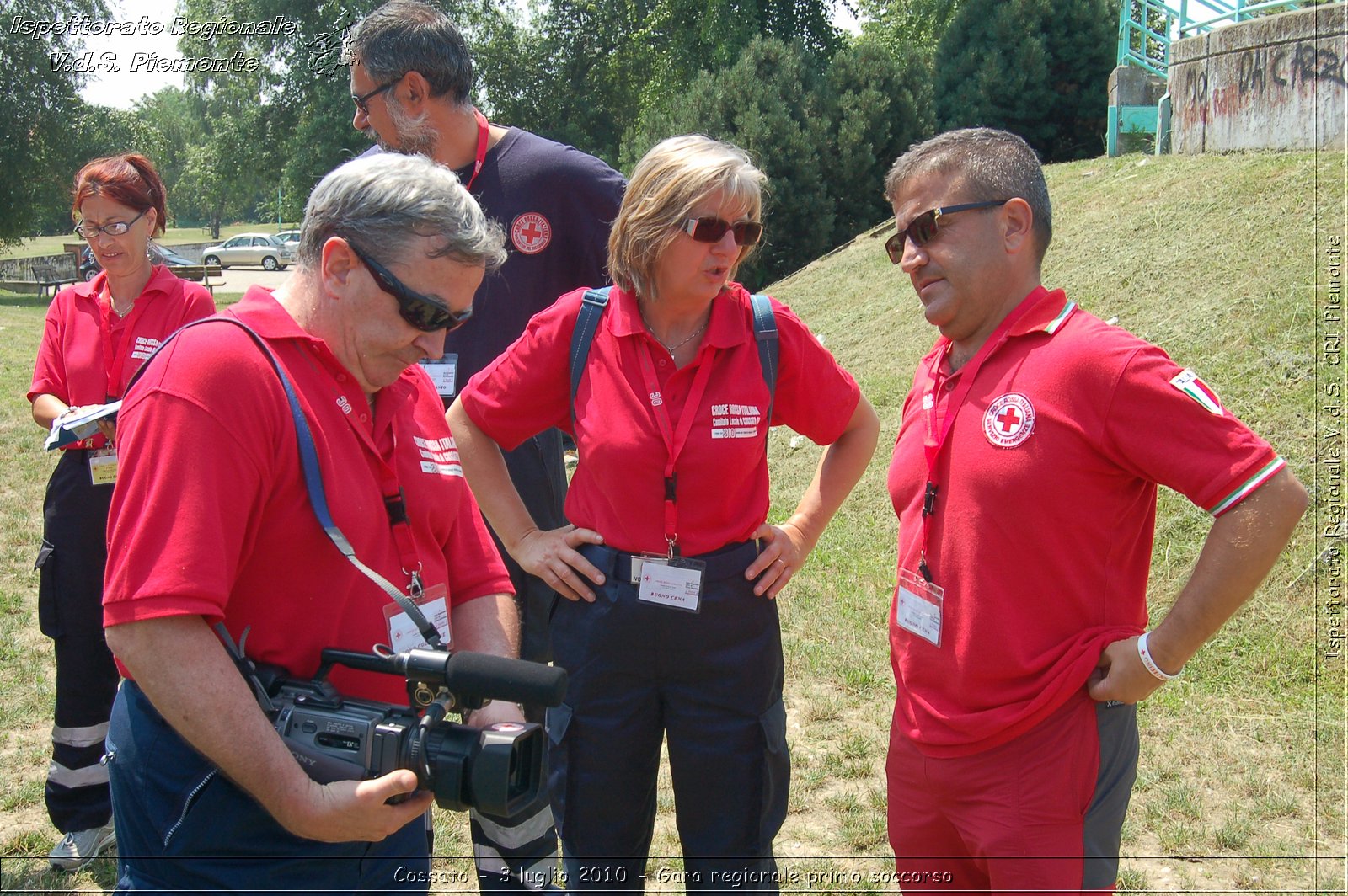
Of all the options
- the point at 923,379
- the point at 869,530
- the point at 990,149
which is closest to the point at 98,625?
the point at 923,379

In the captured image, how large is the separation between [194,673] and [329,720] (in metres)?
0.24

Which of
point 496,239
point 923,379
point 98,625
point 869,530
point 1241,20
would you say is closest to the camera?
point 496,239

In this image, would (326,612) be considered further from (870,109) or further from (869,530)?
(870,109)

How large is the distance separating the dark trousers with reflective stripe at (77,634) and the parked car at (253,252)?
152ft

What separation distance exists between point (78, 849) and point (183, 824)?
108 inches

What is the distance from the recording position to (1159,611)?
538 centimetres

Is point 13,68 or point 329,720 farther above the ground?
point 13,68

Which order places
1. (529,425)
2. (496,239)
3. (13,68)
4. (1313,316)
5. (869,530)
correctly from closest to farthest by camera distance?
(496,239)
(529,425)
(1313,316)
(869,530)
(13,68)

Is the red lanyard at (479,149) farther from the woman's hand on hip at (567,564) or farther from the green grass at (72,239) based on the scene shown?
the green grass at (72,239)

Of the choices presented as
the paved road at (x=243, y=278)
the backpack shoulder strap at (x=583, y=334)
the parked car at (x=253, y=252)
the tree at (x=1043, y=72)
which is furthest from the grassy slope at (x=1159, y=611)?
the parked car at (x=253, y=252)

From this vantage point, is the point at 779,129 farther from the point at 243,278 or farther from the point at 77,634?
the point at 243,278

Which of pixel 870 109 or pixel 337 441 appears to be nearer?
pixel 337 441

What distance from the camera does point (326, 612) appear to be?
191cm

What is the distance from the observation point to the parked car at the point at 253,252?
47344mm
